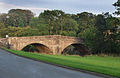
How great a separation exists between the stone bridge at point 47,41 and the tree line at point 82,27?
5177 millimetres

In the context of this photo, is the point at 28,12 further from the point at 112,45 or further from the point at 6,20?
the point at 112,45

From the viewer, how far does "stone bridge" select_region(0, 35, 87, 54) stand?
3801cm

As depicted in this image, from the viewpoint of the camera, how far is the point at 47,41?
44.5 meters

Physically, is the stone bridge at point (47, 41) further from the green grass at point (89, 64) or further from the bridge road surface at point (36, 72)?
the bridge road surface at point (36, 72)

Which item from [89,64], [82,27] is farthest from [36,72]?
[82,27]

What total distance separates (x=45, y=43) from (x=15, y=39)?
9.02 meters

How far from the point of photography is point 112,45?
4275 centimetres

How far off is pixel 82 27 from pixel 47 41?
30174mm

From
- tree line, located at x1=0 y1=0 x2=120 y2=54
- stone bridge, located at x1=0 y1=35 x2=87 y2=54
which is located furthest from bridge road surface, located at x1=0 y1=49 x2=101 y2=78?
tree line, located at x1=0 y1=0 x2=120 y2=54

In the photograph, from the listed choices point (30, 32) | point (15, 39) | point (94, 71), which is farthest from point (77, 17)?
point (94, 71)

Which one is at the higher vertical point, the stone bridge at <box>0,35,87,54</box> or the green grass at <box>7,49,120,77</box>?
the stone bridge at <box>0,35,87,54</box>

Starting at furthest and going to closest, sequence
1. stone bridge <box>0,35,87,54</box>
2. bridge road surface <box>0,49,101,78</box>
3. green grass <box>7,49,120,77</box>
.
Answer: stone bridge <box>0,35,87,54</box>
green grass <box>7,49,120,77</box>
bridge road surface <box>0,49,101,78</box>

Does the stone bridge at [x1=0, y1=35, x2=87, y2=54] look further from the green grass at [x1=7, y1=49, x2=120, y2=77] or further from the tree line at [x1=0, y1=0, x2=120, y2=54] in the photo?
the green grass at [x1=7, y1=49, x2=120, y2=77]

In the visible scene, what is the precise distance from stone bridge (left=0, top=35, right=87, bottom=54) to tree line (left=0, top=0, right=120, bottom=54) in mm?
5177
